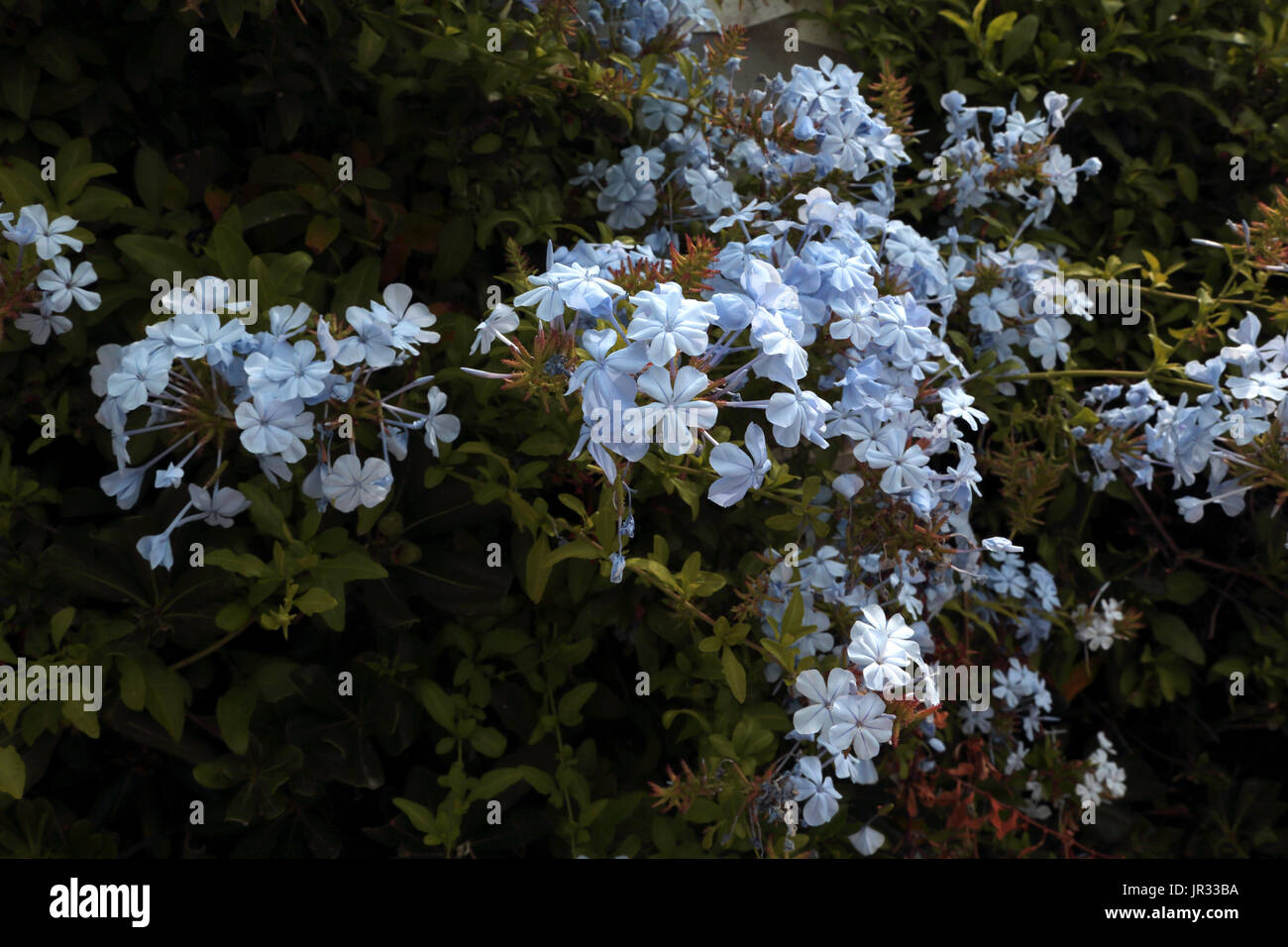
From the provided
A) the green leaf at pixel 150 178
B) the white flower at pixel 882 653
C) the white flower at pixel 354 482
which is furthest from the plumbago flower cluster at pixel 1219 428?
the green leaf at pixel 150 178

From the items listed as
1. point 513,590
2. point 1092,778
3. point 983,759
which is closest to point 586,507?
point 513,590

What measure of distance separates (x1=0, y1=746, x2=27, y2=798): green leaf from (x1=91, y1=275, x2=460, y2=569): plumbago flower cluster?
0.33m

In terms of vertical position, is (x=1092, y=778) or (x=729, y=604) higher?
(x=729, y=604)

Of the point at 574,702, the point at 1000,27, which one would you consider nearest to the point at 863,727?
the point at 574,702

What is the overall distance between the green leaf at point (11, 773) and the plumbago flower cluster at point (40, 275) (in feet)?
2.06

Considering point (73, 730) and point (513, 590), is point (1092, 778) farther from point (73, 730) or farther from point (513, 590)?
point (73, 730)

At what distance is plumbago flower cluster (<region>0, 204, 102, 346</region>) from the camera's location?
5.04ft

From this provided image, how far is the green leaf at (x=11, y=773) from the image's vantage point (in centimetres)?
142

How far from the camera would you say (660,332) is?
122 centimetres

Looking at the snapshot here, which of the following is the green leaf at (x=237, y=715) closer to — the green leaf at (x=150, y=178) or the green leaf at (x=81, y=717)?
the green leaf at (x=81, y=717)

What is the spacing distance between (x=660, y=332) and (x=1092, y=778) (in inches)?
72.6

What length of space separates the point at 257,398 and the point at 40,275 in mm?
490

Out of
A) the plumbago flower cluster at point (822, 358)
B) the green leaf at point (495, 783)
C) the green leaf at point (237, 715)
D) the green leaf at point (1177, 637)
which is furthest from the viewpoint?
the green leaf at point (1177, 637)

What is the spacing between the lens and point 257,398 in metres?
1.38
